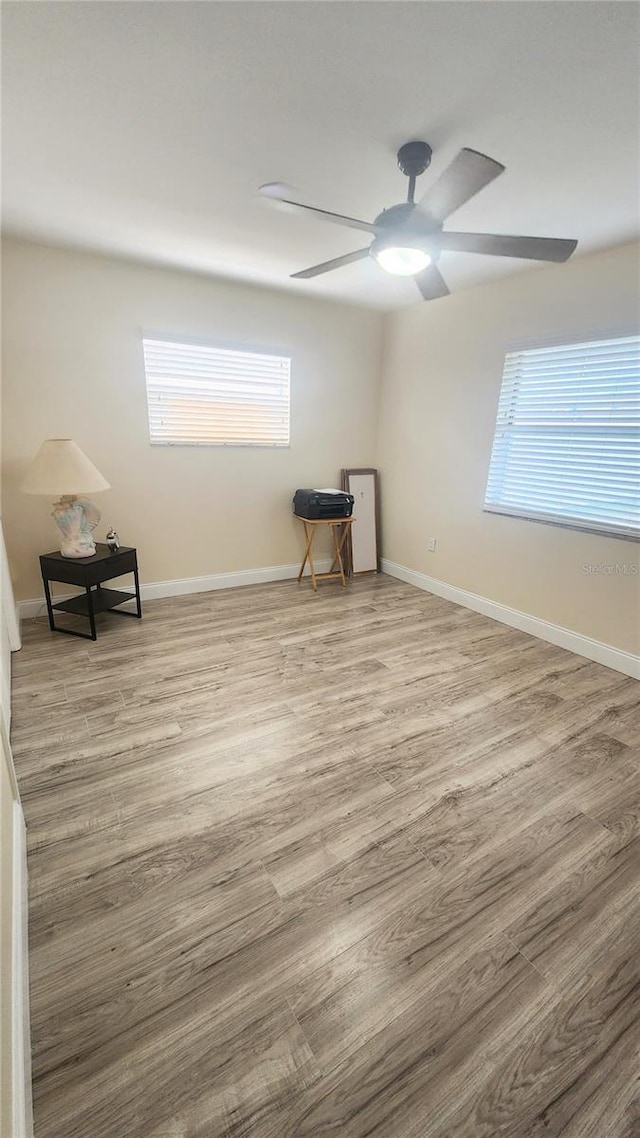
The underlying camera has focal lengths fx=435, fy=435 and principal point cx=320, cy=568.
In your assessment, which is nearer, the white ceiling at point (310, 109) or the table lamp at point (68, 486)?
the white ceiling at point (310, 109)

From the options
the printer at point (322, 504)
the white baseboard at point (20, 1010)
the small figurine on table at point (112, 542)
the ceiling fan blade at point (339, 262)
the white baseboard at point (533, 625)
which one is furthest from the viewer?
the printer at point (322, 504)

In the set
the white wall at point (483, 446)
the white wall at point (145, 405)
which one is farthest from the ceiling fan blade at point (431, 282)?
the white wall at point (145, 405)

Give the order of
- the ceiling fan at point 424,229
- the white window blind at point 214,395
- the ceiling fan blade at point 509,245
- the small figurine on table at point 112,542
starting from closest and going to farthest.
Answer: the ceiling fan at point 424,229 → the ceiling fan blade at point 509,245 → the small figurine on table at point 112,542 → the white window blind at point 214,395

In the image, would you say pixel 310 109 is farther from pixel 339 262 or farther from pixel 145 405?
pixel 145 405

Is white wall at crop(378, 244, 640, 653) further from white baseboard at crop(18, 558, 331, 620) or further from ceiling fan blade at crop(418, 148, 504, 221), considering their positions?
ceiling fan blade at crop(418, 148, 504, 221)

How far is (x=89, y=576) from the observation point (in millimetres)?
2803

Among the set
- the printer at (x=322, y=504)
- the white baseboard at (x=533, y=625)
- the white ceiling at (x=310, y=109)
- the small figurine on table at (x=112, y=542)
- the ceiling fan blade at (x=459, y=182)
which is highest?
the white ceiling at (x=310, y=109)

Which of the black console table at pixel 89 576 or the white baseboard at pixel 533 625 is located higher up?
the black console table at pixel 89 576

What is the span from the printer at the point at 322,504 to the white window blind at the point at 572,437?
4.12ft

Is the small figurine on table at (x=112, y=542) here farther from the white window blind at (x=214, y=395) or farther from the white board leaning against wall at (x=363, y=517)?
the white board leaning against wall at (x=363, y=517)

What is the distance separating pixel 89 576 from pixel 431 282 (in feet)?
8.43

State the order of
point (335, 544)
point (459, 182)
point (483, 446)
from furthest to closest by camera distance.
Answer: point (335, 544), point (483, 446), point (459, 182)

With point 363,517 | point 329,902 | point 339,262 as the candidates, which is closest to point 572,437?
point 339,262

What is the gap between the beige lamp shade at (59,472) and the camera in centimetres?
261
